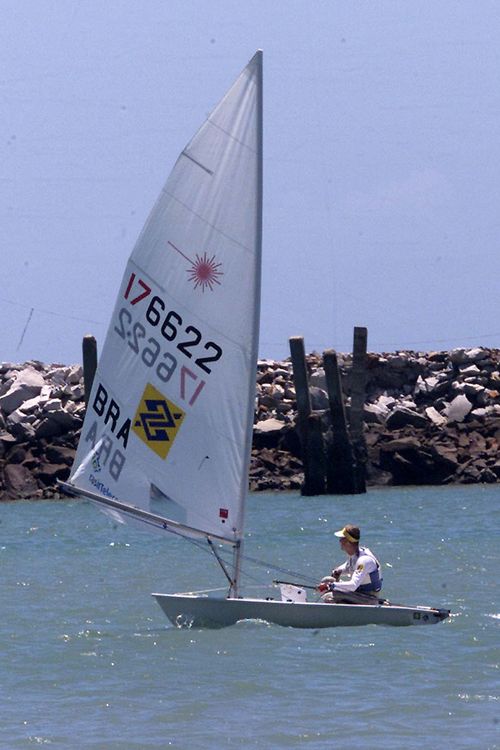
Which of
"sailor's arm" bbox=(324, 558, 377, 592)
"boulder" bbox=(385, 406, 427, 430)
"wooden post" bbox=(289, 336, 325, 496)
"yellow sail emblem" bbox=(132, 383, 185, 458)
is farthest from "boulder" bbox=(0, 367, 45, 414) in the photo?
"sailor's arm" bbox=(324, 558, 377, 592)

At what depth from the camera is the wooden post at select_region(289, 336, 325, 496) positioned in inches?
1288

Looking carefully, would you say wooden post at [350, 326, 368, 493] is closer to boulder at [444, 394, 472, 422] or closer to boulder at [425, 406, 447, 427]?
boulder at [425, 406, 447, 427]

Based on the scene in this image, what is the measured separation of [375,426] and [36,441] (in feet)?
26.6

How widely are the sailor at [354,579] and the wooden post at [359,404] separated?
1884cm

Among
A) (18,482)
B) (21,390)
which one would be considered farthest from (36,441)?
(21,390)

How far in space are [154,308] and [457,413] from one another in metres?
24.3

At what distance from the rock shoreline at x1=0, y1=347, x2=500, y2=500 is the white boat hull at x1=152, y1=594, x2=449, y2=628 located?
68.0ft

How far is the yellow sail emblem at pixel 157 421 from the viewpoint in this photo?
14.1 metres

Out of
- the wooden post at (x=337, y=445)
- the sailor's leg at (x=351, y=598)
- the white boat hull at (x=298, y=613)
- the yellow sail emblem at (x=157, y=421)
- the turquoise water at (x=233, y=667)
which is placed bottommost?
the turquoise water at (x=233, y=667)

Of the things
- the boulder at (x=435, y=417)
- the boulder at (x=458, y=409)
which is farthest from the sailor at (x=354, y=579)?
the boulder at (x=458, y=409)

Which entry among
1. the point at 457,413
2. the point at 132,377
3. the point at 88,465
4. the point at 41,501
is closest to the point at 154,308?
the point at 132,377

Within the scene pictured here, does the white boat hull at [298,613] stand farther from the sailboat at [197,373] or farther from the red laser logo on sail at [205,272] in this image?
the red laser logo on sail at [205,272]

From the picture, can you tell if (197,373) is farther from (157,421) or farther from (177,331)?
(157,421)

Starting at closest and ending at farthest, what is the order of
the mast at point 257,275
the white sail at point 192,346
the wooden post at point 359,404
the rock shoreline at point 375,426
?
the mast at point 257,275 → the white sail at point 192,346 → the wooden post at point 359,404 → the rock shoreline at point 375,426
